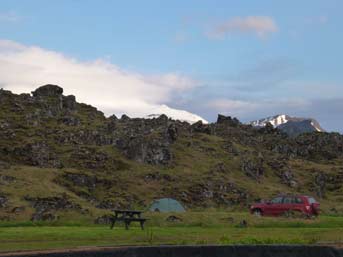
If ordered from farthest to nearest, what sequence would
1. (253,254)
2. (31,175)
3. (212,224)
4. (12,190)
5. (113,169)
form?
(113,169) → (31,175) → (12,190) → (212,224) → (253,254)

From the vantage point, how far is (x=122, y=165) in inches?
2611

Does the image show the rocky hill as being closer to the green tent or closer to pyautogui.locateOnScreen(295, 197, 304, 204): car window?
the green tent

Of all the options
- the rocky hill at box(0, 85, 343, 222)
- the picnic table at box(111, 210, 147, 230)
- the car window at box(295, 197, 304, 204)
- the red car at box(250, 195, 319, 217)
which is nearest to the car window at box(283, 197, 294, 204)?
the red car at box(250, 195, 319, 217)

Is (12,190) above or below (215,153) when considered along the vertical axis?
below

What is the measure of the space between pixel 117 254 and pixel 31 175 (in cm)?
4143

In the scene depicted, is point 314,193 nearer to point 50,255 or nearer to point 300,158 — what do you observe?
point 300,158

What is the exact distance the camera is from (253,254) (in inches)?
591

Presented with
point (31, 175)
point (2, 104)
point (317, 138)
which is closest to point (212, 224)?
point (31, 175)

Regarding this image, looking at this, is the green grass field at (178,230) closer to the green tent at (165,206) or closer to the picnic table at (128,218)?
the picnic table at (128,218)

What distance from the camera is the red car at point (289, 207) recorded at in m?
40.9

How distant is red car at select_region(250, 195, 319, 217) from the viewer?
4094cm

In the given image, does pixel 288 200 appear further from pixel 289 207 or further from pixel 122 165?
pixel 122 165

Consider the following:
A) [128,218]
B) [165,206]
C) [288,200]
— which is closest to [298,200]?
[288,200]

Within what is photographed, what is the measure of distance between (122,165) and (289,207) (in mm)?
28585
